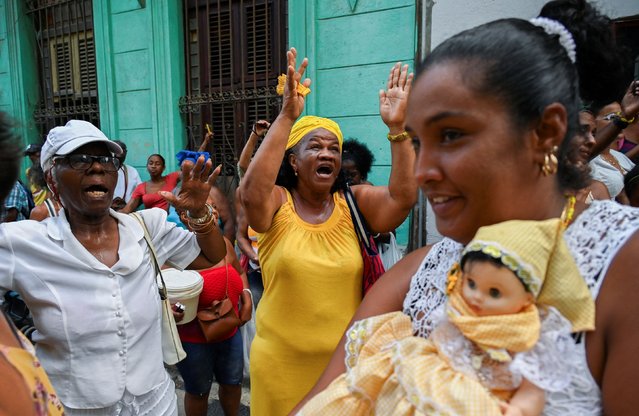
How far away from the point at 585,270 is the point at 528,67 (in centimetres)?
41

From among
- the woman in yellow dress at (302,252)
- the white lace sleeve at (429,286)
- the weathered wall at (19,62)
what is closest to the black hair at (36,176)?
the weathered wall at (19,62)

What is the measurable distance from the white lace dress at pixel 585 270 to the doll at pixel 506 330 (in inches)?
1.4

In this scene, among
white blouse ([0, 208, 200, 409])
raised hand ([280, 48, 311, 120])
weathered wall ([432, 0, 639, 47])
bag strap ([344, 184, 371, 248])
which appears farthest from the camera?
weathered wall ([432, 0, 639, 47])

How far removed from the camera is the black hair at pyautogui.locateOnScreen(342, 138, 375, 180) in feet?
14.8

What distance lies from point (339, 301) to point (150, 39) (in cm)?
561

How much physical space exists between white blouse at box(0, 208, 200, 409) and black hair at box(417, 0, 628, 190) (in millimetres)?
1651

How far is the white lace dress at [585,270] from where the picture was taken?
84cm

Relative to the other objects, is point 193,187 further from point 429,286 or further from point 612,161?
point 612,161

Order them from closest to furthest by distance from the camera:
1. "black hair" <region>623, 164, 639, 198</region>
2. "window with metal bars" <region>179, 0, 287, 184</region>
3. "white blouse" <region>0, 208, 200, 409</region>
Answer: "white blouse" <region>0, 208, 200, 409</region> < "black hair" <region>623, 164, 639, 198</region> < "window with metal bars" <region>179, 0, 287, 184</region>

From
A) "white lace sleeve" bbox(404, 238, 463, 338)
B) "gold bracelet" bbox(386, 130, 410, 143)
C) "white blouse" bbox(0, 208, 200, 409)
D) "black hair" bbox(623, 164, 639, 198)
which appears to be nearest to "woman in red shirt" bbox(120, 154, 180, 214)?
"white blouse" bbox(0, 208, 200, 409)

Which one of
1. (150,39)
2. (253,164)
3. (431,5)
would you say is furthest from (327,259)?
(150,39)

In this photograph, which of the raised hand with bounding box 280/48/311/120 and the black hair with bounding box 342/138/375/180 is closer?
the raised hand with bounding box 280/48/311/120

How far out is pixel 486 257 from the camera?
0.84m

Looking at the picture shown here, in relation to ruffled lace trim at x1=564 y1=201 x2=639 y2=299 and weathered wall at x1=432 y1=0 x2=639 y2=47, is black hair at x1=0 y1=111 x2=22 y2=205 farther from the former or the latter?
weathered wall at x1=432 y1=0 x2=639 y2=47
